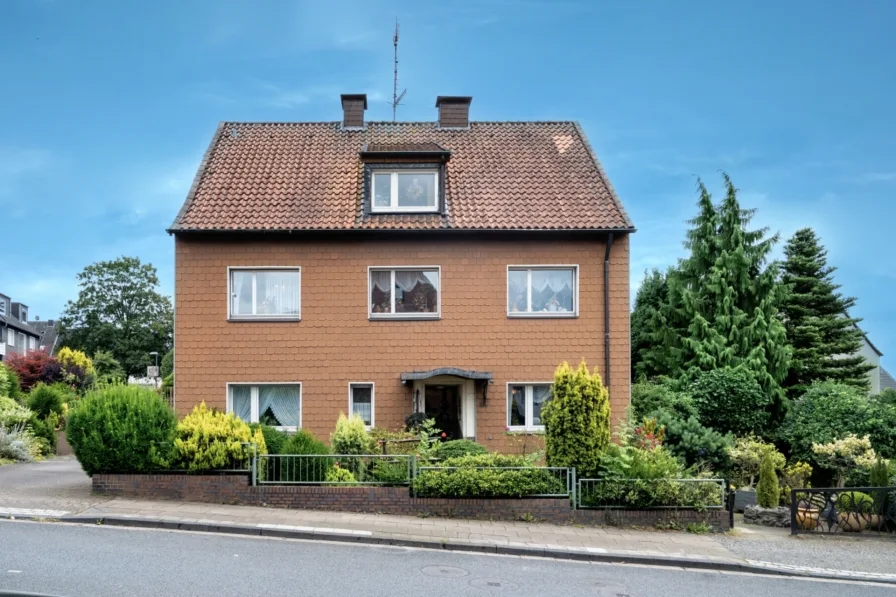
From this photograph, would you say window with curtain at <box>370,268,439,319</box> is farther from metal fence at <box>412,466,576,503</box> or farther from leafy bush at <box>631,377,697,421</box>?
metal fence at <box>412,466,576,503</box>

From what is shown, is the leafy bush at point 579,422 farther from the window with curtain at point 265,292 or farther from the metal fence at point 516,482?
the window with curtain at point 265,292

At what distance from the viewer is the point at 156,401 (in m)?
15.0

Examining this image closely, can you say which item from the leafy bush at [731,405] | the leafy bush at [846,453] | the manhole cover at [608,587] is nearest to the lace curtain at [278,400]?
the leafy bush at [731,405]

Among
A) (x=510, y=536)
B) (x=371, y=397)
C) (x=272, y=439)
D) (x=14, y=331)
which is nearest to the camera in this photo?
(x=510, y=536)

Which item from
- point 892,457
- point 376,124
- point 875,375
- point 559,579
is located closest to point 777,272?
point 892,457

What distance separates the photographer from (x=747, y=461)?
18328mm

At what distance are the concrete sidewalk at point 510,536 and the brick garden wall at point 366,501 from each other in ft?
0.70

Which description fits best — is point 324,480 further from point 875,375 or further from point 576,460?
point 875,375

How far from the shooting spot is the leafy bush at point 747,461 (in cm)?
1822

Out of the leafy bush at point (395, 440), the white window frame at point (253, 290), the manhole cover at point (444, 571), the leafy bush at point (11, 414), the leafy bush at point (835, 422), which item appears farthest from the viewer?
the leafy bush at point (11, 414)

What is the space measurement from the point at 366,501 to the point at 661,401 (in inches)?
421

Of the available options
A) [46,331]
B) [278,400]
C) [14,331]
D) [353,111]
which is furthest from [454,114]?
[46,331]

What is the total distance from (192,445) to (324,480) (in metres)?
2.38

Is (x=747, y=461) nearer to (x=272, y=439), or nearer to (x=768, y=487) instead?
(x=768, y=487)
